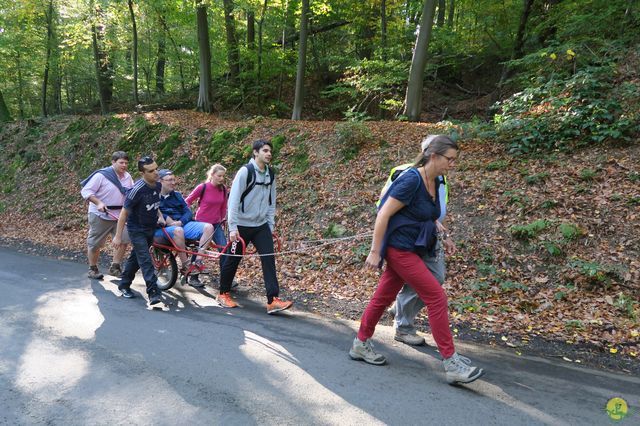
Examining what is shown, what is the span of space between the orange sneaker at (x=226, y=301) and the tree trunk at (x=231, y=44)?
49.4ft

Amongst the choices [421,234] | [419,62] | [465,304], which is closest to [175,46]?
[419,62]

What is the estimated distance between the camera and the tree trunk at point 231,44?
18.9 metres

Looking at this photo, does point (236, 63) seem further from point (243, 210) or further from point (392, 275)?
point (392, 275)

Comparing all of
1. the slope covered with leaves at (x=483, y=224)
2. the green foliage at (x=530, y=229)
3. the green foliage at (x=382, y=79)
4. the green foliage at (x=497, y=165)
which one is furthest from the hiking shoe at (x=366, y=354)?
the green foliage at (x=382, y=79)

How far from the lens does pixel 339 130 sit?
11602mm

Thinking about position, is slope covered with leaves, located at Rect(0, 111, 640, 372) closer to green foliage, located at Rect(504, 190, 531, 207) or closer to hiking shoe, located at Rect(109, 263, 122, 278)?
green foliage, located at Rect(504, 190, 531, 207)

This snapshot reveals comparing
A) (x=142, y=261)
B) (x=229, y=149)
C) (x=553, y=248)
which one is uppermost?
(x=229, y=149)

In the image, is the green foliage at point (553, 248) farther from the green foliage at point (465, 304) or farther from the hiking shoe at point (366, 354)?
the hiking shoe at point (366, 354)

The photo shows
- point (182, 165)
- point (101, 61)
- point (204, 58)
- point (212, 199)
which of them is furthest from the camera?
point (101, 61)

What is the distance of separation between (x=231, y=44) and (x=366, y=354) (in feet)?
59.3

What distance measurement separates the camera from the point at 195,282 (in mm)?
7211

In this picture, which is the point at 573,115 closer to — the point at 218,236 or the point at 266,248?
the point at 266,248

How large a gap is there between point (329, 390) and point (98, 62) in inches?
838

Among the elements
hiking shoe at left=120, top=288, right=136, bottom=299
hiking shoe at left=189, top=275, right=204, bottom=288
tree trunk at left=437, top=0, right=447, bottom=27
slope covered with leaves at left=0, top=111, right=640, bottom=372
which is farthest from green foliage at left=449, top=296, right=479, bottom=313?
tree trunk at left=437, top=0, right=447, bottom=27
